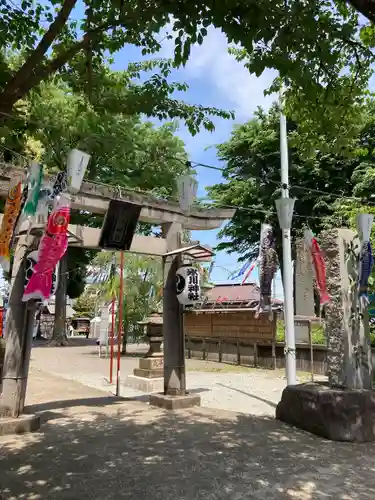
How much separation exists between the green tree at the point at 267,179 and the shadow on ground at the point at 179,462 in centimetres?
1502

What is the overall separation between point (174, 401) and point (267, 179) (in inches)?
634

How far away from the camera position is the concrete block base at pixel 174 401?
842 cm

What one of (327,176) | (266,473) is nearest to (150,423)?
(266,473)

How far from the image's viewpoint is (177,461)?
5316 mm

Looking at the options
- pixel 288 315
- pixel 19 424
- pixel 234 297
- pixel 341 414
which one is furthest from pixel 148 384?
pixel 234 297

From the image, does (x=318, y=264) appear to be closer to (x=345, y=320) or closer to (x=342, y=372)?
(x=345, y=320)

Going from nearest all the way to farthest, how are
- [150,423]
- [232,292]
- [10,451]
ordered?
[10,451] < [150,423] < [232,292]

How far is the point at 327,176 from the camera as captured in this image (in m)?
21.8

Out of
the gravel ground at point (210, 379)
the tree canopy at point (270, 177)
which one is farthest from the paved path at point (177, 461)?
the tree canopy at point (270, 177)

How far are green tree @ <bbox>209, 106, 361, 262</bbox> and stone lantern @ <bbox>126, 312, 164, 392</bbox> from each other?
10.8 metres

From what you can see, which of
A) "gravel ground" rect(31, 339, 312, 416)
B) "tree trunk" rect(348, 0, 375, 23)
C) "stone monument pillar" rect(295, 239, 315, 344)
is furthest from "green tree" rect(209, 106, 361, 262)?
"tree trunk" rect(348, 0, 375, 23)

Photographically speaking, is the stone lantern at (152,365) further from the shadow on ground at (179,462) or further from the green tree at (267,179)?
the green tree at (267,179)

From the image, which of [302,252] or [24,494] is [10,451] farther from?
[302,252]

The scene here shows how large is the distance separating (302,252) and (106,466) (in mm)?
7460
